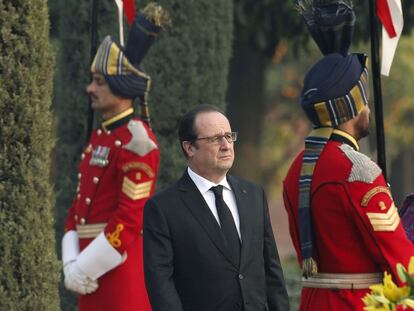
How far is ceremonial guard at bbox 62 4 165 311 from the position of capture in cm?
761

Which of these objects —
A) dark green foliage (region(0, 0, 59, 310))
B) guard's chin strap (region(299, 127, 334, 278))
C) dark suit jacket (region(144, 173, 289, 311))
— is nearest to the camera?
dark suit jacket (region(144, 173, 289, 311))

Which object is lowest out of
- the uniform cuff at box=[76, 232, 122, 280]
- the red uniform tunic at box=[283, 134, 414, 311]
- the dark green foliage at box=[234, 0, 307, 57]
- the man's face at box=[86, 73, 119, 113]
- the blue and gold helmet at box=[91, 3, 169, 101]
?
the uniform cuff at box=[76, 232, 122, 280]

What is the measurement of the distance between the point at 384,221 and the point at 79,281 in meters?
2.30

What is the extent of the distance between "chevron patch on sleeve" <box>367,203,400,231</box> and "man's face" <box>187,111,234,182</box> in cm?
72

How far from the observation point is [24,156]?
6.85 meters

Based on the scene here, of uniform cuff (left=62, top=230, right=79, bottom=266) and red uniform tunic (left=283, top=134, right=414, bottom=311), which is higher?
red uniform tunic (left=283, top=134, right=414, bottom=311)

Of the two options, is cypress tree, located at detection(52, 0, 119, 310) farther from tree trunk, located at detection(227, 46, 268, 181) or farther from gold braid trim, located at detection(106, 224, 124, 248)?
tree trunk, located at detection(227, 46, 268, 181)

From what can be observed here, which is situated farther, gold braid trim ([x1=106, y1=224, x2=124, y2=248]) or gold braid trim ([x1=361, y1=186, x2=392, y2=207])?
gold braid trim ([x1=106, y1=224, x2=124, y2=248])

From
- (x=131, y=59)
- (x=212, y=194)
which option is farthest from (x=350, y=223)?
(x=131, y=59)

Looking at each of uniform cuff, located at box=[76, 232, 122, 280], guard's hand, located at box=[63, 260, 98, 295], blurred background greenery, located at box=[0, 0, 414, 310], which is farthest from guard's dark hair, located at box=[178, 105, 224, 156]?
guard's hand, located at box=[63, 260, 98, 295]

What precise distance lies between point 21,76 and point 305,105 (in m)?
1.51

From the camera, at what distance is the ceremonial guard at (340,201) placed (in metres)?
6.05

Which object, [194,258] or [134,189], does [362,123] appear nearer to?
[194,258]

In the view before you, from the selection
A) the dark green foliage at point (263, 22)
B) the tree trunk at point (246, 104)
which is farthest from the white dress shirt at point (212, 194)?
the tree trunk at point (246, 104)
